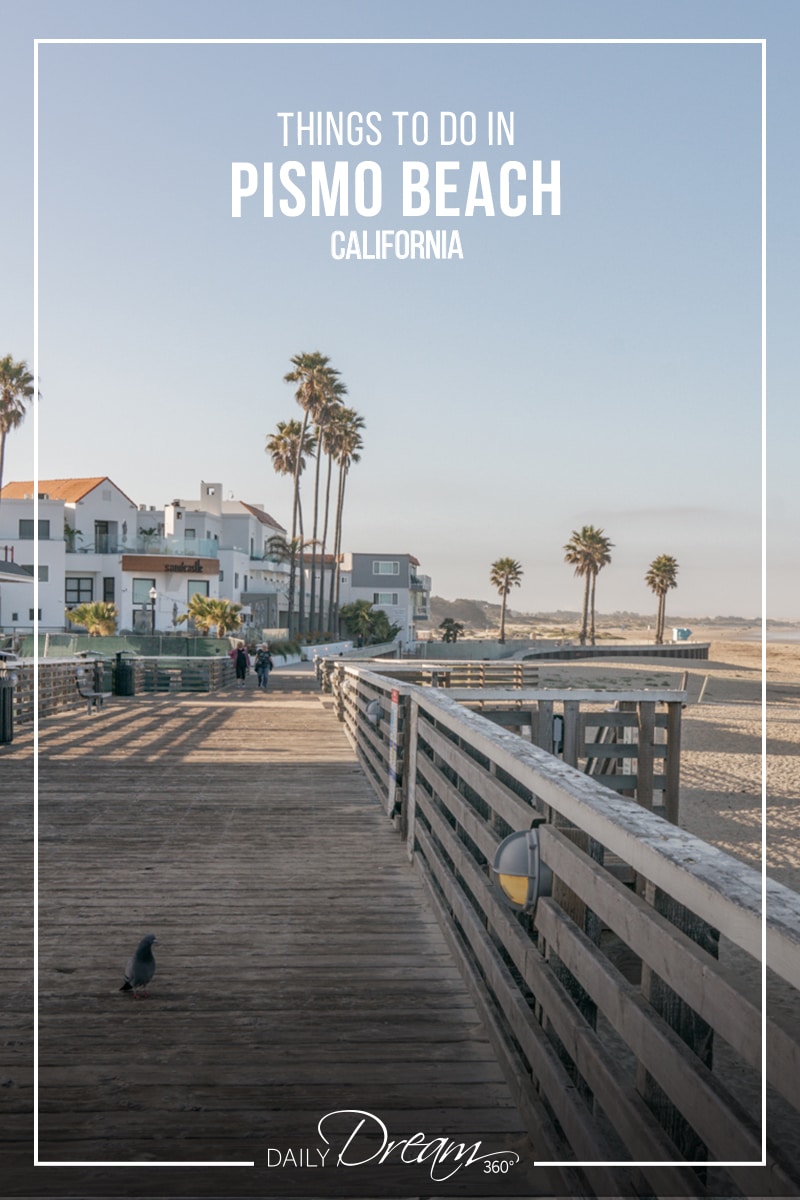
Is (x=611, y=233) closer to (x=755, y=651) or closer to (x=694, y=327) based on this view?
(x=694, y=327)

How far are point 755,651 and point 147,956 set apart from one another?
106 m

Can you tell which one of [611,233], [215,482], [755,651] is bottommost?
[755,651]

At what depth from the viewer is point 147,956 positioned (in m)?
4.46

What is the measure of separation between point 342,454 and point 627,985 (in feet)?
248

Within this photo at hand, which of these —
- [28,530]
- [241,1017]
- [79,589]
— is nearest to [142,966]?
[241,1017]

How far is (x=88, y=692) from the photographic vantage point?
859 inches

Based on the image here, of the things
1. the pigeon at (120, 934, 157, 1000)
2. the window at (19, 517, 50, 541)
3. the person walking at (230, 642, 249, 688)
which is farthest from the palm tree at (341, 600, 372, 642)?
the pigeon at (120, 934, 157, 1000)

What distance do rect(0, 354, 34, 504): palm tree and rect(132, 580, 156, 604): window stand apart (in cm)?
1415

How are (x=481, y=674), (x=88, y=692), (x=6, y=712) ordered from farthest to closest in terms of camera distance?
(x=481, y=674)
(x=88, y=692)
(x=6, y=712)

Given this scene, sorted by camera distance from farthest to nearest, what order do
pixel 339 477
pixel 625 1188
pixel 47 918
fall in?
pixel 339 477 → pixel 47 918 → pixel 625 1188

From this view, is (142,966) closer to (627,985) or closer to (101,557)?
(627,985)

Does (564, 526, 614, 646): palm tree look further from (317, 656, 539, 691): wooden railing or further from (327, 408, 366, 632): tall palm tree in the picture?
Result: (317, 656, 539, 691): wooden railing

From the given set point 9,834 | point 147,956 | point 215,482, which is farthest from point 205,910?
point 215,482

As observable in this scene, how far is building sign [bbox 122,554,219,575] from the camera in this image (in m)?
56.3
